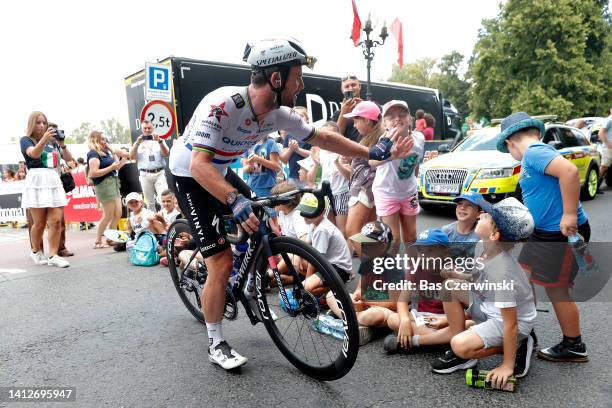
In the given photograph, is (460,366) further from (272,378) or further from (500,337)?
(272,378)

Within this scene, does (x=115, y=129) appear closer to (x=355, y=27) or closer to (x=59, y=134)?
(x=355, y=27)

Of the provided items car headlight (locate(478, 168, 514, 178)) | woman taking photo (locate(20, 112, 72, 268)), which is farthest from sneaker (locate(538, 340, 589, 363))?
woman taking photo (locate(20, 112, 72, 268))

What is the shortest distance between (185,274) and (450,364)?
2113 millimetres

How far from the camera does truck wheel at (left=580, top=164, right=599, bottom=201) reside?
9.64 meters

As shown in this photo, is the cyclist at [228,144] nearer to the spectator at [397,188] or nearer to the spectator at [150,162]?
the spectator at [397,188]

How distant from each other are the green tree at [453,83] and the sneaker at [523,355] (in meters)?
45.1

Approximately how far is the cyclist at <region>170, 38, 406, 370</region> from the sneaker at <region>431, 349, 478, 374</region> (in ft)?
3.95

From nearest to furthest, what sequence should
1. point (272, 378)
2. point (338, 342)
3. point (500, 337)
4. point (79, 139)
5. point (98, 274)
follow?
1. point (500, 337)
2. point (272, 378)
3. point (338, 342)
4. point (98, 274)
5. point (79, 139)

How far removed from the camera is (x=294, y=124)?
2.80 meters

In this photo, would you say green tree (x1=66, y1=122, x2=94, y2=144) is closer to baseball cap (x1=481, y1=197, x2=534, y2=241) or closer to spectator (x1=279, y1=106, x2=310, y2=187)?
spectator (x1=279, y1=106, x2=310, y2=187)

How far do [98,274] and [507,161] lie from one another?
657 centimetres

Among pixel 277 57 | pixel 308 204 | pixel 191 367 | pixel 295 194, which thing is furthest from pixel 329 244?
pixel 277 57

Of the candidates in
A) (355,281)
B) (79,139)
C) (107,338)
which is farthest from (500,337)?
(79,139)

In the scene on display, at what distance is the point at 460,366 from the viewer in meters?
2.63
